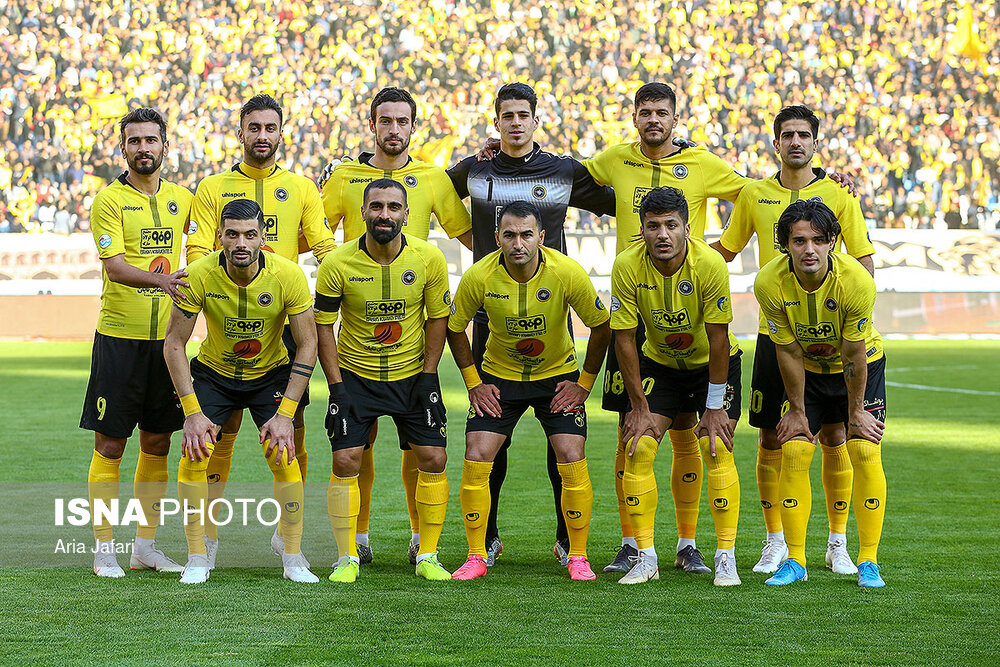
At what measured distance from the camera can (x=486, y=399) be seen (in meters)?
5.36

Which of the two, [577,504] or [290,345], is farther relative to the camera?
[290,345]

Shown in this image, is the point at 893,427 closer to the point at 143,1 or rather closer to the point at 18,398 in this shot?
the point at 18,398

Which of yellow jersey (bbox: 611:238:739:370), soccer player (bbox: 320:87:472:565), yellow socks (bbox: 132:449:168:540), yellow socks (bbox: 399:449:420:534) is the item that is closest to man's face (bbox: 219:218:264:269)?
soccer player (bbox: 320:87:472:565)

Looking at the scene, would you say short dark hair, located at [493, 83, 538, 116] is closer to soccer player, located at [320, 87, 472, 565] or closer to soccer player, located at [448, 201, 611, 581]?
soccer player, located at [320, 87, 472, 565]

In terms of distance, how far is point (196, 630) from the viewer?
4.21m

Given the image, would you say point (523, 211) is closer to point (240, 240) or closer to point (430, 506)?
point (240, 240)

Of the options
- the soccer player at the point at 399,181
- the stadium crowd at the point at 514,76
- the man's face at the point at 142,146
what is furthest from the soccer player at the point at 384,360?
the stadium crowd at the point at 514,76

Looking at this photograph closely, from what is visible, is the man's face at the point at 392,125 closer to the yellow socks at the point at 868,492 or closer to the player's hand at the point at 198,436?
the player's hand at the point at 198,436

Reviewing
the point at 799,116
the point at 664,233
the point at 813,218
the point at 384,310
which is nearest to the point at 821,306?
the point at 813,218

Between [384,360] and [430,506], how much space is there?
687 mm

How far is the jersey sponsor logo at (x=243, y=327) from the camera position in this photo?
514 cm

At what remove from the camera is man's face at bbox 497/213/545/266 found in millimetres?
5129

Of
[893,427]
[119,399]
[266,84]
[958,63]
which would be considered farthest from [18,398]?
[958,63]

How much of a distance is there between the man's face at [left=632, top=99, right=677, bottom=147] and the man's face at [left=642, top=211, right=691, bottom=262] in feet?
2.35
